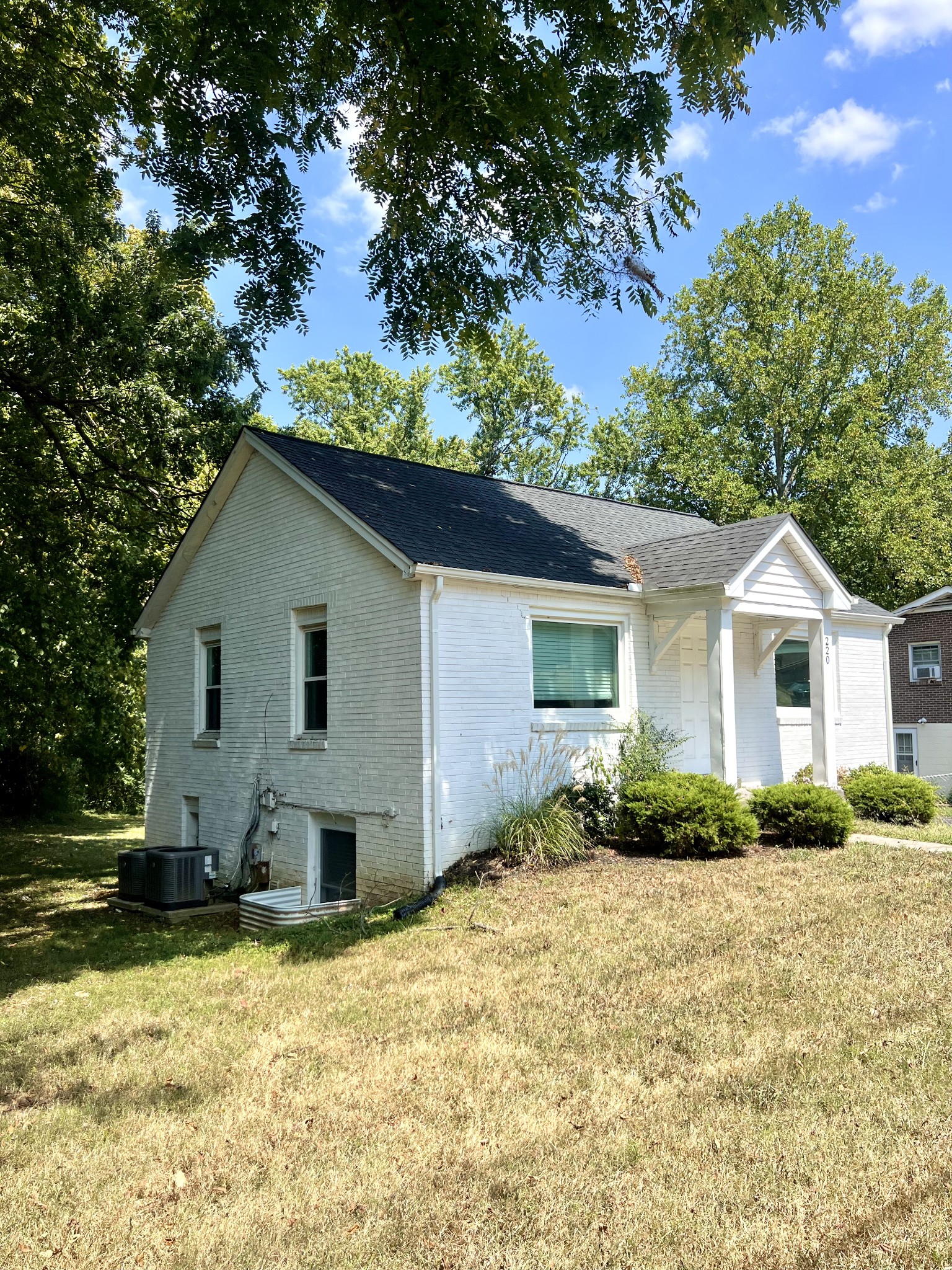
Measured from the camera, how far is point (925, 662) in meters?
28.3

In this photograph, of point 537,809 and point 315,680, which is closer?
point 537,809

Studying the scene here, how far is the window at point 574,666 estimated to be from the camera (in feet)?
38.0

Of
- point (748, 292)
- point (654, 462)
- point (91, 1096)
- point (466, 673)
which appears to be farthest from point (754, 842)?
point (748, 292)

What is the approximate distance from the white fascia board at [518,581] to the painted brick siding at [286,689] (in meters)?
0.46

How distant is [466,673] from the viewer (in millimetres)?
10477

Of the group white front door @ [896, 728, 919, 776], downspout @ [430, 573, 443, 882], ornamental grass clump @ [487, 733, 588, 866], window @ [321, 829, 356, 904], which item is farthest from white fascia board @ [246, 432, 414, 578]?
white front door @ [896, 728, 919, 776]

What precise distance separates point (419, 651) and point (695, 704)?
220 inches

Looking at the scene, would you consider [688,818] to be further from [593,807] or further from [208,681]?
[208,681]

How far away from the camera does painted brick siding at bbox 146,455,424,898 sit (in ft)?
33.9

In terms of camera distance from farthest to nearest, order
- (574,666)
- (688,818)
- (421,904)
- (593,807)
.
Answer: (574,666)
(593,807)
(688,818)
(421,904)

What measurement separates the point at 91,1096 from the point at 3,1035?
1733mm

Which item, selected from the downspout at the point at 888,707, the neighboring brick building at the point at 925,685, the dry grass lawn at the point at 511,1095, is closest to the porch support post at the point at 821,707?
the downspout at the point at 888,707

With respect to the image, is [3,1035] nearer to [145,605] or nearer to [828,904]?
[828,904]

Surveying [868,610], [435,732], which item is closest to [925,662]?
[868,610]
